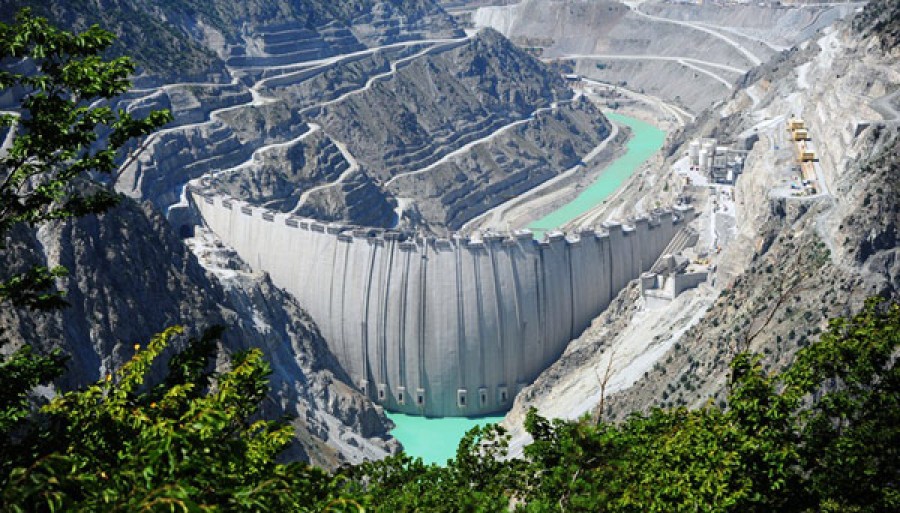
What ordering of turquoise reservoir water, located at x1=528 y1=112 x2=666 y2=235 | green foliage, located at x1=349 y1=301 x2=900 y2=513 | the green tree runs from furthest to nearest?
turquoise reservoir water, located at x1=528 y1=112 x2=666 y2=235, green foliage, located at x1=349 y1=301 x2=900 y2=513, the green tree

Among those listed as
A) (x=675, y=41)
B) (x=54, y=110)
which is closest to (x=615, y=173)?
(x=675, y=41)

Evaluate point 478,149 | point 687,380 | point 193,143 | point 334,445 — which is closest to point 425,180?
point 478,149

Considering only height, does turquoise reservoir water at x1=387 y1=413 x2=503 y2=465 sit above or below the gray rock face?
below

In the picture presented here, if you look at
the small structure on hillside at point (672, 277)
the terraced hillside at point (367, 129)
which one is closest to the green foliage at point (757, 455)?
the small structure on hillside at point (672, 277)

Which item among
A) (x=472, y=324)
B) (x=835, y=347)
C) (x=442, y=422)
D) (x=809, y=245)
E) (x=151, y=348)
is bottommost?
(x=442, y=422)

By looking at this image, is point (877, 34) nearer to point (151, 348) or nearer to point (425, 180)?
point (425, 180)

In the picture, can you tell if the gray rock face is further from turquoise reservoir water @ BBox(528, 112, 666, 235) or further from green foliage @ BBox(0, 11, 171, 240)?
green foliage @ BBox(0, 11, 171, 240)

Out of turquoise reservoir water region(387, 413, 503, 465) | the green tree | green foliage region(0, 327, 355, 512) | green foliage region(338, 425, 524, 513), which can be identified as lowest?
turquoise reservoir water region(387, 413, 503, 465)

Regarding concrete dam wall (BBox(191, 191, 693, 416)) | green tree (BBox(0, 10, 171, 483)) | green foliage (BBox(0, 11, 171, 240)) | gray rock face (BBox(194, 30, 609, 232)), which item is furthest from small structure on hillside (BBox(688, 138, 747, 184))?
green foliage (BBox(0, 11, 171, 240))
